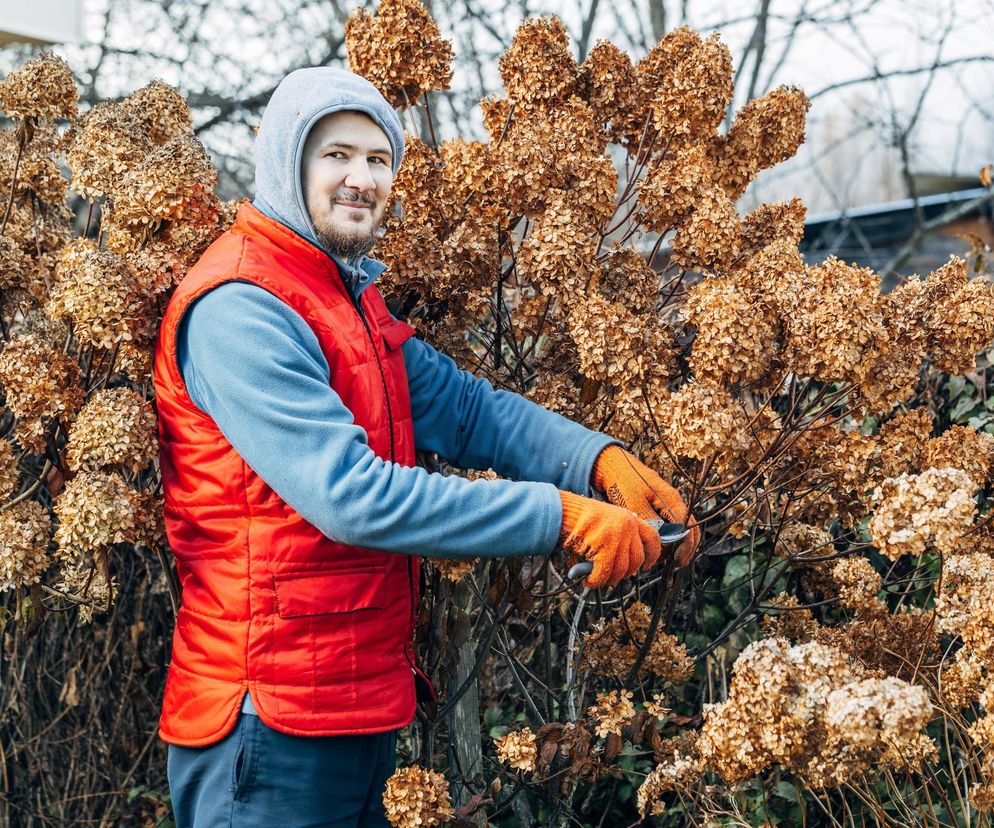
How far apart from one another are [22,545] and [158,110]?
117 cm

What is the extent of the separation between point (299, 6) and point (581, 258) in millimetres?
6710

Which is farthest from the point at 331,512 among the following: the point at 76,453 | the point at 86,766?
the point at 86,766

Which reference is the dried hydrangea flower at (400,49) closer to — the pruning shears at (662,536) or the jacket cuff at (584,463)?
the jacket cuff at (584,463)

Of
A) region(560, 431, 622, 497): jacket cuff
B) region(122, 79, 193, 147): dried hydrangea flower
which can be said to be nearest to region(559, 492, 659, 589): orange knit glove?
region(560, 431, 622, 497): jacket cuff

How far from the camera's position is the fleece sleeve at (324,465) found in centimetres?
182

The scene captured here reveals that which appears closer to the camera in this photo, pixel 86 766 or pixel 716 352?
pixel 716 352

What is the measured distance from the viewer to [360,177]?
2.11 meters

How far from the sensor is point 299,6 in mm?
8148

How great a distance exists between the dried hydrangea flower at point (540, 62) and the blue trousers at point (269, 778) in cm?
161

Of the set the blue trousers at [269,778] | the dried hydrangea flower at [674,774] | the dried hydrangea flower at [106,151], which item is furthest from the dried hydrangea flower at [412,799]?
the dried hydrangea flower at [106,151]

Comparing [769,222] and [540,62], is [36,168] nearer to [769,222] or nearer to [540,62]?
[540,62]

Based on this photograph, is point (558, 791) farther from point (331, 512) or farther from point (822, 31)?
point (822, 31)

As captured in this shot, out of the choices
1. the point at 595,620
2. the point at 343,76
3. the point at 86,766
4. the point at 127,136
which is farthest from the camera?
the point at 86,766

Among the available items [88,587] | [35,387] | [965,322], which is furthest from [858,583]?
[35,387]
